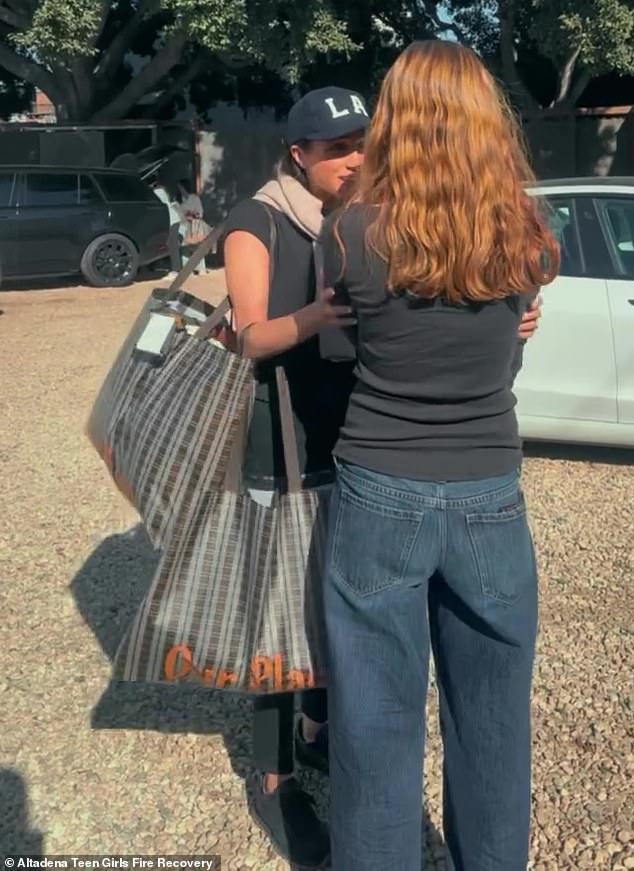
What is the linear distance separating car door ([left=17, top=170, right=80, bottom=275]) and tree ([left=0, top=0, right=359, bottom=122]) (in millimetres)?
2255

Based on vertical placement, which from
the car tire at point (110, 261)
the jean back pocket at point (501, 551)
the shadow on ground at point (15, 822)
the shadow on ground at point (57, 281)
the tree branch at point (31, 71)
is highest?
the jean back pocket at point (501, 551)

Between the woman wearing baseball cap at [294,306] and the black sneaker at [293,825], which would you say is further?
the black sneaker at [293,825]

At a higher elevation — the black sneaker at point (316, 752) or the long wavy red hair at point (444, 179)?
the long wavy red hair at point (444, 179)

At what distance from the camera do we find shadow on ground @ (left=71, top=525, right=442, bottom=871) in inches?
131

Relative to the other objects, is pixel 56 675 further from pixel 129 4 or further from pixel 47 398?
pixel 129 4

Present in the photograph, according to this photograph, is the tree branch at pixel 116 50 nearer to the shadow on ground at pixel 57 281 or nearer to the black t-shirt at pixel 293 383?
the shadow on ground at pixel 57 281

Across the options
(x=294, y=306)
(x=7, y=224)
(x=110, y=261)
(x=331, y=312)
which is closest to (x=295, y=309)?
(x=294, y=306)

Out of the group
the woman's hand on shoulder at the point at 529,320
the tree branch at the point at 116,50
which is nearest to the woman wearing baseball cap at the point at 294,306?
the woman's hand on shoulder at the point at 529,320

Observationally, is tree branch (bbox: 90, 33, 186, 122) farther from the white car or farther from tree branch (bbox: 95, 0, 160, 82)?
the white car

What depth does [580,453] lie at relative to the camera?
642 cm

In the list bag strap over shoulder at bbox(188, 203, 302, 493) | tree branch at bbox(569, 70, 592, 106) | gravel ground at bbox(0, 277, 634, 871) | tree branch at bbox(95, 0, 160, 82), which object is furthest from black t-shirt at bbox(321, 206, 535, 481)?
tree branch at bbox(569, 70, 592, 106)

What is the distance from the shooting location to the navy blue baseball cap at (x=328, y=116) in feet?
7.96

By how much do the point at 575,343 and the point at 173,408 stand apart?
385 cm

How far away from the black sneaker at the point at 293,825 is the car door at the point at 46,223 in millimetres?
12891
